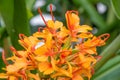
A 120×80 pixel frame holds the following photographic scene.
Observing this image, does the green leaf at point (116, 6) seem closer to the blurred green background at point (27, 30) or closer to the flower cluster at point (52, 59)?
the blurred green background at point (27, 30)

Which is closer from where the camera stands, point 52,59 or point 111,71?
point 52,59

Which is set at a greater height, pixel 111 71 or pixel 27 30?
pixel 27 30

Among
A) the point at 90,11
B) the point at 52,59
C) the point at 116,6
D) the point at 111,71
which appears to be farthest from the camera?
the point at 90,11

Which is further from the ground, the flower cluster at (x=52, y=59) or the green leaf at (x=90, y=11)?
the green leaf at (x=90, y=11)

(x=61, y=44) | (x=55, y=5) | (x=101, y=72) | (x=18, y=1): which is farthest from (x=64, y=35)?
(x=55, y=5)

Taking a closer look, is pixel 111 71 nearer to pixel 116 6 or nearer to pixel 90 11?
pixel 116 6

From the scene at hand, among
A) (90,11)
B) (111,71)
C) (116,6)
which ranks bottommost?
(111,71)

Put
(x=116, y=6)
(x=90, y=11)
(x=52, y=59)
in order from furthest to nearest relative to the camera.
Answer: (x=90, y=11) → (x=116, y=6) → (x=52, y=59)

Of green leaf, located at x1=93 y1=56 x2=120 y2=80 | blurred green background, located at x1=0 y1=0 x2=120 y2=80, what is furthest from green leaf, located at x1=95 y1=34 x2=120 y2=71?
green leaf, located at x1=93 y1=56 x2=120 y2=80

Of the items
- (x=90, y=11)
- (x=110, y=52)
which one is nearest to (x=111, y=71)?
(x=110, y=52)

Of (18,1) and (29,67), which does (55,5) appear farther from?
(29,67)

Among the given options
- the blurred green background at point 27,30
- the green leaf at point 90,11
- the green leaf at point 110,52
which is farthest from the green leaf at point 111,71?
the green leaf at point 90,11

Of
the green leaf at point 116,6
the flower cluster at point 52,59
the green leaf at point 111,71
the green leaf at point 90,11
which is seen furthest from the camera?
the green leaf at point 90,11
